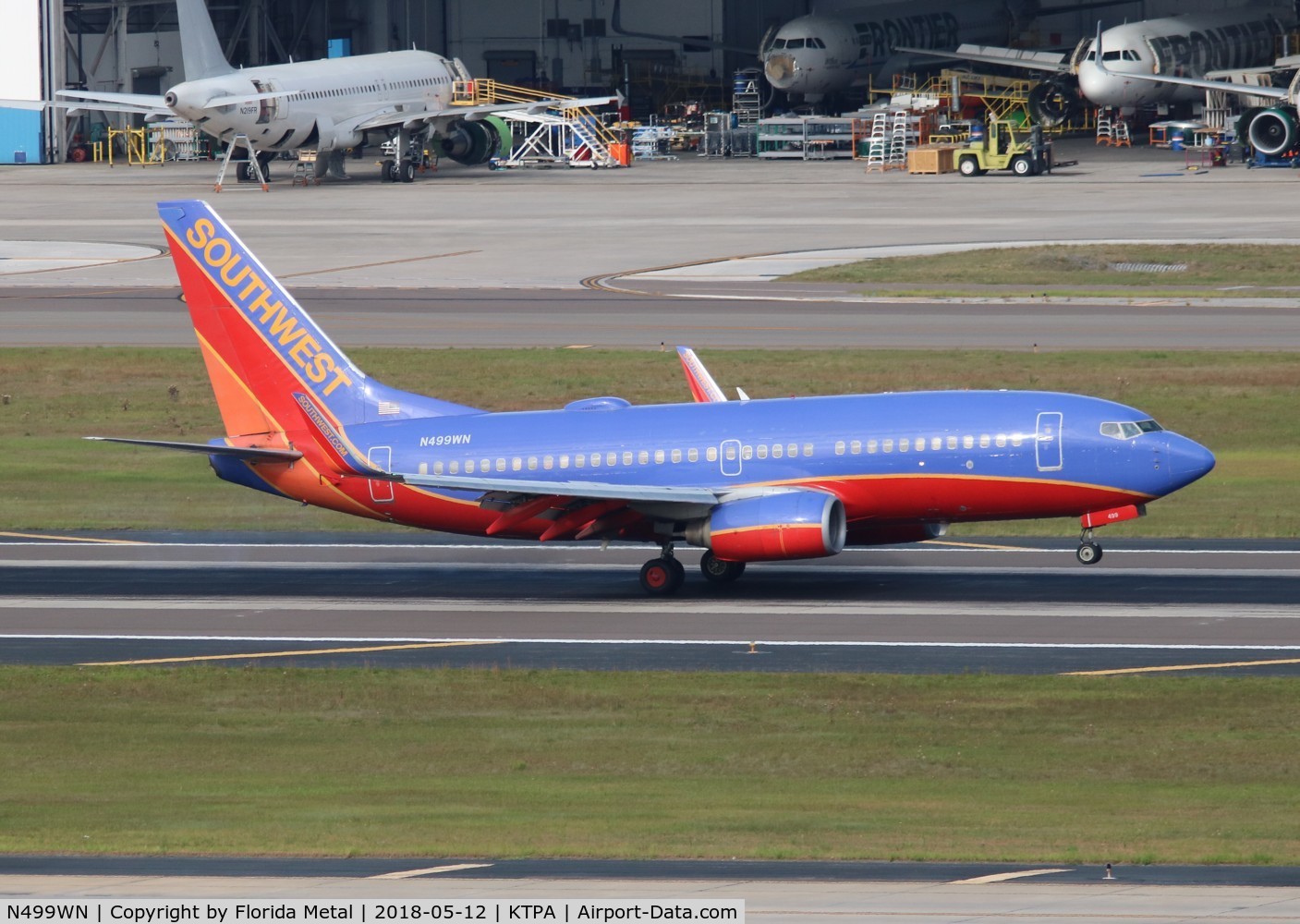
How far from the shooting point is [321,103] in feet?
428

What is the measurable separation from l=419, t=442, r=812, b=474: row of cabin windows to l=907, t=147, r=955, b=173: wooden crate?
330 ft

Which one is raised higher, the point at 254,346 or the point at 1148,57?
the point at 1148,57

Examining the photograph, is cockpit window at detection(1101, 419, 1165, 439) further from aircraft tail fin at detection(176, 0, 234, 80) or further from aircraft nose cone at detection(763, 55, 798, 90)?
aircraft nose cone at detection(763, 55, 798, 90)

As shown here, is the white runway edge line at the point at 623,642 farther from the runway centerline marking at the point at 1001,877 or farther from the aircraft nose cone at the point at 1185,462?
the runway centerline marking at the point at 1001,877

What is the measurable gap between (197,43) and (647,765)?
4393 inches

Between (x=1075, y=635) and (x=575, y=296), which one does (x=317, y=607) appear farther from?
(x=575, y=296)

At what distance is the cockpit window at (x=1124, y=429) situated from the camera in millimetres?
37281

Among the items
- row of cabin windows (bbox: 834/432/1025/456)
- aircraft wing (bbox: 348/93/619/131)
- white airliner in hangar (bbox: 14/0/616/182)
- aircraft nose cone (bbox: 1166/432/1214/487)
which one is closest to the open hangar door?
white airliner in hangar (bbox: 14/0/616/182)

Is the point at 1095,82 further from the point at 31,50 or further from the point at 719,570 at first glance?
the point at 719,570

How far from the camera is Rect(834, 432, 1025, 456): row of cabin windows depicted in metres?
37.6

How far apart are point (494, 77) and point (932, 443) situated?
15433 cm

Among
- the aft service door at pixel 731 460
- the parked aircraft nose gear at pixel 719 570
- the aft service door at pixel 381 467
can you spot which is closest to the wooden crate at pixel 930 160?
the parked aircraft nose gear at pixel 719 570

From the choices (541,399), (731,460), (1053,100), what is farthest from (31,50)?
(731,460)

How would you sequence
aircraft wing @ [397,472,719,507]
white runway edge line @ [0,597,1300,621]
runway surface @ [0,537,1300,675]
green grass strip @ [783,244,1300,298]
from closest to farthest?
runway surface @ [0,537,1300,675] → white runway edge line @ [0,597,1300,621] → aircraft wing @ [397,472,719,507] → green grass strip @ [783,244,1300,298]
